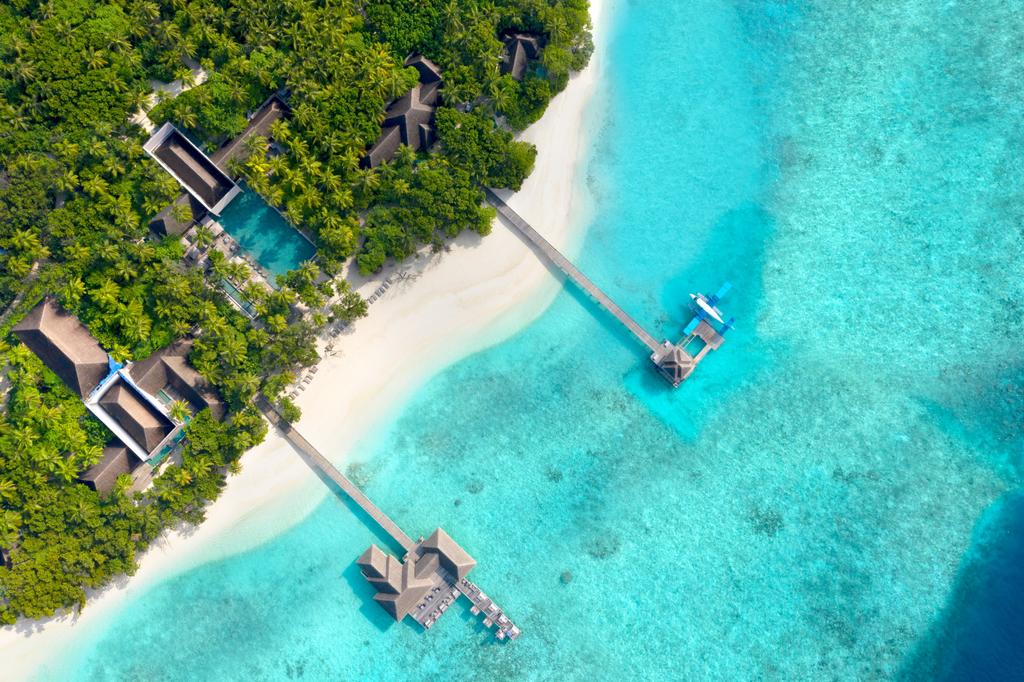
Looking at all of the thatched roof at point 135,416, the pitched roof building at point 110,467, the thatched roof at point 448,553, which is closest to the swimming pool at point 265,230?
the thatched roof at point 135,416

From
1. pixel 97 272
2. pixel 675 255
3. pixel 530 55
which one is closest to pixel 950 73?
pixel 675 255

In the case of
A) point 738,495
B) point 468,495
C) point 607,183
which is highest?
point 607,183

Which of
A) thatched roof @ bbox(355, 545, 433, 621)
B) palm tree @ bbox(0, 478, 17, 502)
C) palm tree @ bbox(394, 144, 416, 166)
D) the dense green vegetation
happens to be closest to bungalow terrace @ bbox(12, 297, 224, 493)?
the dense green vegetation

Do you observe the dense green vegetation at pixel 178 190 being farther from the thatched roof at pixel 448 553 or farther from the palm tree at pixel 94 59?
the thatched roof at pixel 448 553

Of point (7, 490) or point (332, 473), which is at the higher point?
point (7, 490)

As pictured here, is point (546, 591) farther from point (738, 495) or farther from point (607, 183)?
point (607, 183)

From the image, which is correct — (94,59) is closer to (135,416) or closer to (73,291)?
(73,291)

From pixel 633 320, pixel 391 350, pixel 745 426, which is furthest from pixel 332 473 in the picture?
pixel 745 426
